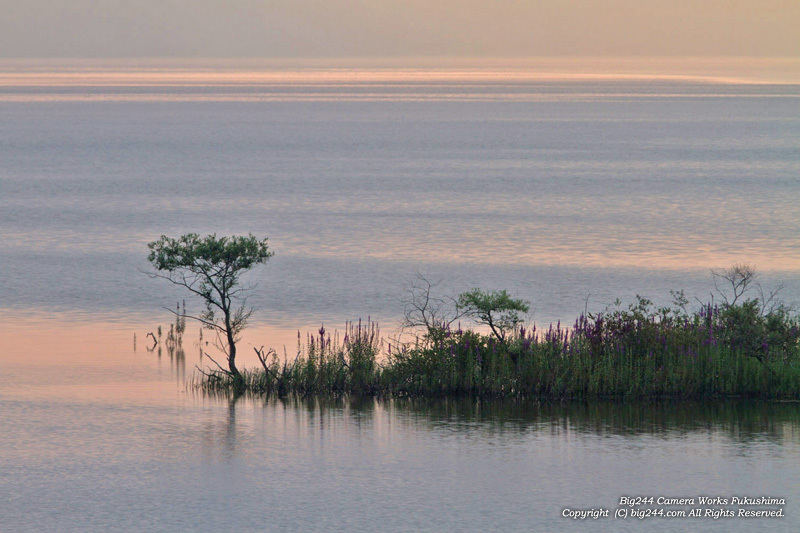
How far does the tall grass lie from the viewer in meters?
19.3

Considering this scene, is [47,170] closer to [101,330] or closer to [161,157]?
[161,157]

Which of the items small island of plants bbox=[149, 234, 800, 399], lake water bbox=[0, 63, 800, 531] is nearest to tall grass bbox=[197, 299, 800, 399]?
small island of plants bbox=[149, 234, 800, 399]

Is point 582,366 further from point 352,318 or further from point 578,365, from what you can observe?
point 352,318

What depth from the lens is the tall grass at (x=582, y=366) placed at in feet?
63.3

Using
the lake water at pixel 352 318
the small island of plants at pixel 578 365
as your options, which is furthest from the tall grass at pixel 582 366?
the lake water at pixel 352 318

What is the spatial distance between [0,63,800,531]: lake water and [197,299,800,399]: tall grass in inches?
21.9

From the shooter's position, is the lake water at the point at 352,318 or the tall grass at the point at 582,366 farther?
Answer: the tall grass at the point at 582,366

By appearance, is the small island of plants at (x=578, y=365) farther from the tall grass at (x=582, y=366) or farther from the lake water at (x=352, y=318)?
the lake water at (x=352, y=318)

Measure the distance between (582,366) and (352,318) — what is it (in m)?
12.6

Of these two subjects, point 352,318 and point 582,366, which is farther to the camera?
point 352,318

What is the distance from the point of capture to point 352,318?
31.2 m

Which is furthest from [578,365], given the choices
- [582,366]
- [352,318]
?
[352,318]

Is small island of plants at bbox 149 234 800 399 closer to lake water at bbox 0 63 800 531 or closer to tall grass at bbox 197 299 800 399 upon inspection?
tall grass at bbox 197 299 800 399

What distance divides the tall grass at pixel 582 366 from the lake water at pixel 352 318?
0.56 m
